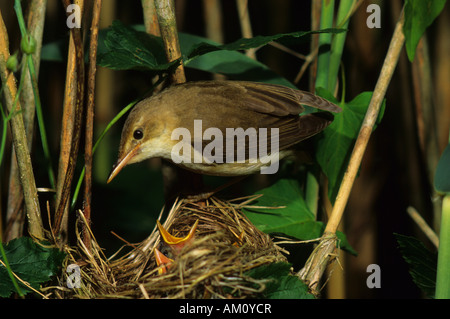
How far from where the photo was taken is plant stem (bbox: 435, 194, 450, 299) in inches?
54.1

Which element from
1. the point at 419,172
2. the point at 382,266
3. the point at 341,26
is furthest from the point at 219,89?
the point at 382,266

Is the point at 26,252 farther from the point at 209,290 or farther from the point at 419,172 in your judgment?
the point at 419,172

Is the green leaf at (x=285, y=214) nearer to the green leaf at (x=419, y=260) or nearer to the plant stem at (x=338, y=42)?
the green leaf at (x=419, y=260)

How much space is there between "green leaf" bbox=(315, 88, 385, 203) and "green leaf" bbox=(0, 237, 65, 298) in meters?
0.91

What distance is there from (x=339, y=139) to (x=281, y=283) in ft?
2.01

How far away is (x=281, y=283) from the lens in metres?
1.51

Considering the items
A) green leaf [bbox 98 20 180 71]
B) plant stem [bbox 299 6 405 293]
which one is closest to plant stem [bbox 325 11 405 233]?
plant stem [bbox 299 6 405 293]

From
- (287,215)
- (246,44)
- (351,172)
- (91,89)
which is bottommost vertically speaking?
(287,215)

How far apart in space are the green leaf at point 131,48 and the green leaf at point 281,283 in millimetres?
687
